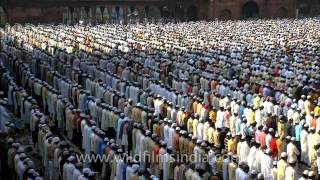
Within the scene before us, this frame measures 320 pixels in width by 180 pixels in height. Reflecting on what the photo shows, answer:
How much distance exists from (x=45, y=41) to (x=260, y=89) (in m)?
13.7

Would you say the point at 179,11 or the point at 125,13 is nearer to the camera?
the point at 125,13

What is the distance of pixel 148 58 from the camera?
19.7 m

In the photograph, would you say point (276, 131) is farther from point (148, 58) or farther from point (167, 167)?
point (148, 58)

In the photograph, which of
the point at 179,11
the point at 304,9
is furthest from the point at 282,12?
the point at 179,11

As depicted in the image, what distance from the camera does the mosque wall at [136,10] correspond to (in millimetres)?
39938

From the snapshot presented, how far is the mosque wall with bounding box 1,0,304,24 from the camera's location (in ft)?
131

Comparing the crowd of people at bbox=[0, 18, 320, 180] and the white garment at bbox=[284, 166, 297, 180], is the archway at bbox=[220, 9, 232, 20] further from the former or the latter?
the white garment at bbox=[284, 166, 297, 180]

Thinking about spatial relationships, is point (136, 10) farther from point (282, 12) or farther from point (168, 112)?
point (168, 112)

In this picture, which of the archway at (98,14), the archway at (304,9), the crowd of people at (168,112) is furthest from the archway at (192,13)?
the crowd of people at (168,112)

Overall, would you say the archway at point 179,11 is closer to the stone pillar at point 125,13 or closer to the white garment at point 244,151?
the stone pillar at point 125,13

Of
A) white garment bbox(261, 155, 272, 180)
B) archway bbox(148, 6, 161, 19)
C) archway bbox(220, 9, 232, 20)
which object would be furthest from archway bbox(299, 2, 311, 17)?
white garment bbox(261, 155, 272, 180)

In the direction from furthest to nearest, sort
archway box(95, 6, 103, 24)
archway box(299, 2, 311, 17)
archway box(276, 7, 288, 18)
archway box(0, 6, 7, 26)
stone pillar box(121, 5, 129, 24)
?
archway box(299, 2, 311, 17)
archway box(276, 7, 288, 18)
archway box(95, 6, 103, 24)
stone pillar box(121, 5, 129, 24)
archway box(0, 6, 7, 26)

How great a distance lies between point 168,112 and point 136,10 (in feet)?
111

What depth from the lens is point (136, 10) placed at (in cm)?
4512
